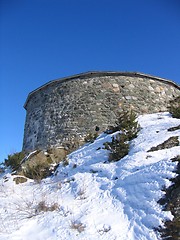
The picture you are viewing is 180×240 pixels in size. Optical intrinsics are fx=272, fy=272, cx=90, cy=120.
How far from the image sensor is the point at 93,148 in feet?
24.8

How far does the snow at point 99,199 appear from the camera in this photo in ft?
13.4

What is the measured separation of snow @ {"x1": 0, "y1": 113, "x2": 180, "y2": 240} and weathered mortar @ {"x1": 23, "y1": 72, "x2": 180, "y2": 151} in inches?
142

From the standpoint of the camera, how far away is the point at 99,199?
16.1ft

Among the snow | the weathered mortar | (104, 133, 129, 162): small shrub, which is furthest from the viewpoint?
the weathered mortar

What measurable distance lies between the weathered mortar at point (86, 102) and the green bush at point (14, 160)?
1.60 m

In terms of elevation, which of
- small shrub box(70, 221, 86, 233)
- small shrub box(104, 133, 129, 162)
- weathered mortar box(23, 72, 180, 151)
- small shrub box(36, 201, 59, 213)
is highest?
weathered mortar box(23, 72, 180, 151)

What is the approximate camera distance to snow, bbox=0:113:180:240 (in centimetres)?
408

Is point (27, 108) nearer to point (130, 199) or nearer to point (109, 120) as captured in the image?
point (109, 120)

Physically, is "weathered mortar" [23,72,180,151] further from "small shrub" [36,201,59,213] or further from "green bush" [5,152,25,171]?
"small shrub" [36,201,59,213]

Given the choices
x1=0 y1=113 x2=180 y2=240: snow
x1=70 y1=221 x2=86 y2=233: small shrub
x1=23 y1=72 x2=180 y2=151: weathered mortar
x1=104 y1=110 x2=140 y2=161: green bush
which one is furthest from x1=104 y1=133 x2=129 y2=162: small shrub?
x1=23 y1=72 x2=180 y2=151: weathered mortar

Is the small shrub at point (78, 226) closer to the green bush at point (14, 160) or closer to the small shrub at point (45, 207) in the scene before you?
the small shrub at point (45, 207)

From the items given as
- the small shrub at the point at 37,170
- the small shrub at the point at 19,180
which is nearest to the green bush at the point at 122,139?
the small shrub at the point at 37,170

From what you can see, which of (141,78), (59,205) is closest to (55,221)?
(59,205)

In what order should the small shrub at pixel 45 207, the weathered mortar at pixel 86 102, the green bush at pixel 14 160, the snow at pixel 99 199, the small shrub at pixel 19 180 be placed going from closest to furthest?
the snow at pixel 99 199 → the small shrub at pixel 45 207 → the small shrub at pixel 19 180 → the green bush at pixel 14 160 → the weathered mortar at pixel 86 102
